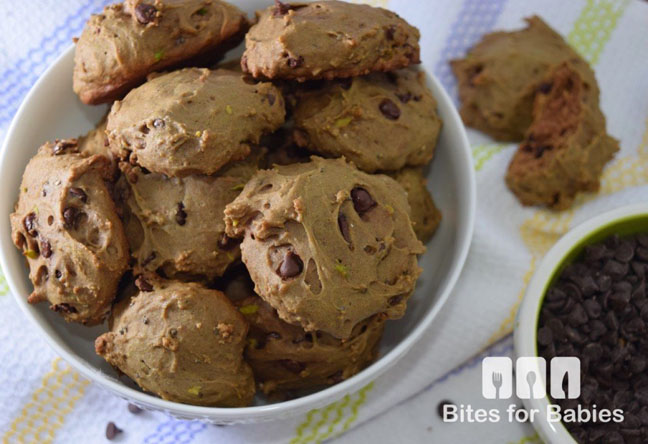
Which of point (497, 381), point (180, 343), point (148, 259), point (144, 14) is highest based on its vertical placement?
point (144, 14)

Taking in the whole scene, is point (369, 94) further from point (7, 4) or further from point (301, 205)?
point (7, 4)

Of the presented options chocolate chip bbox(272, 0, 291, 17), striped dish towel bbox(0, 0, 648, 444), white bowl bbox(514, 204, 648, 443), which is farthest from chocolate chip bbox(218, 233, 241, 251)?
white bowl bbox(514, 204, 648, 443)

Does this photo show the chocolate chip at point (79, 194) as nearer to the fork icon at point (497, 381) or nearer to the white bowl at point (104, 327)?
the white bowl at point (104, 327)

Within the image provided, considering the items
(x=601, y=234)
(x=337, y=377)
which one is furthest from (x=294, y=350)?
(x=601, y=234)

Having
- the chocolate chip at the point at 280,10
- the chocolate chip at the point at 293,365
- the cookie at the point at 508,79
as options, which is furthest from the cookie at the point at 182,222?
the cookie at the point at 508,79

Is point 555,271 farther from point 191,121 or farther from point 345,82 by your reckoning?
point 191,121

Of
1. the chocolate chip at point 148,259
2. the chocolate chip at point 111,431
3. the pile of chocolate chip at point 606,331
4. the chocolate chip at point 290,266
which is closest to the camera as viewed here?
the chocolate chip at point 290,266

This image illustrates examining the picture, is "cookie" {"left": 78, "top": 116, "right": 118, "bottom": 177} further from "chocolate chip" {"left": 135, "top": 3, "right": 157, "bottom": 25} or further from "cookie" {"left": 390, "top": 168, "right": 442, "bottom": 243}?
"cookie" {"left": 390, "top": 168, "right": 442, "bottom": 243}
